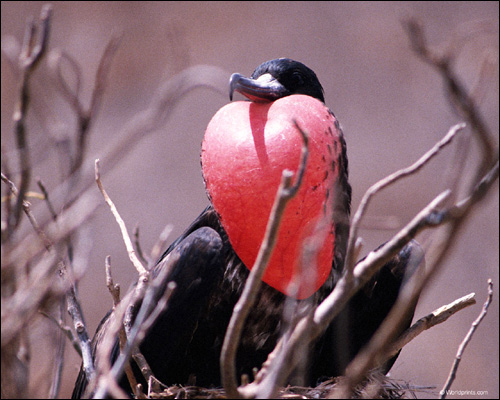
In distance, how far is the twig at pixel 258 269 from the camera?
2.99 feet

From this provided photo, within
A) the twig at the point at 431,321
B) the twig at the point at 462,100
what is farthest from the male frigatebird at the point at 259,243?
the twig at the point at 462,100

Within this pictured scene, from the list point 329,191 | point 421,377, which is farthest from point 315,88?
point 421,377

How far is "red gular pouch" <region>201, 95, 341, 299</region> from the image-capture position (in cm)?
141

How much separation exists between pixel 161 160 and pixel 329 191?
11.0 ft

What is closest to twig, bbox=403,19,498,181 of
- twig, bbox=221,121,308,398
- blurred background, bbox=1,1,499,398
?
twig, bbox=221,121,308,398

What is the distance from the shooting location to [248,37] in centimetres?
470

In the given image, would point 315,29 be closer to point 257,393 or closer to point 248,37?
point 248,37

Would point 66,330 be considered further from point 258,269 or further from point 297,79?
point 297,79

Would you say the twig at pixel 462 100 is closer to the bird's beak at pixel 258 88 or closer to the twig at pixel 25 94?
the twig at pixel 25 94

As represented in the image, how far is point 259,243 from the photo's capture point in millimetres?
1484

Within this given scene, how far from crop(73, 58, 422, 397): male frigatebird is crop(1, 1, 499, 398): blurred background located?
8.12 ft

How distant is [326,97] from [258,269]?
3.74m

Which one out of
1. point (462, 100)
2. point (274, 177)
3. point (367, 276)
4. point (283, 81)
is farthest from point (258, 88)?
point (462, 100)

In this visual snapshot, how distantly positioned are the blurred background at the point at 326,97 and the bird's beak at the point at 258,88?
261 cm
